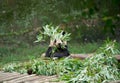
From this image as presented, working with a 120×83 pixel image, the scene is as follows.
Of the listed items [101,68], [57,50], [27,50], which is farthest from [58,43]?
[27,50]

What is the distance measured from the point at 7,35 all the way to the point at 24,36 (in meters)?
0.59

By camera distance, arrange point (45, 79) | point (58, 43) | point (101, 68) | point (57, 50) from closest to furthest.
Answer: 1. point (101, 68)
2. point (45, 79)
3. point (58, 43)
4. point (57, 50)

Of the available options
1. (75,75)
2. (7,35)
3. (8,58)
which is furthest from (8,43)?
(75,75)

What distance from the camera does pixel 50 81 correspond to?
4.57 meters

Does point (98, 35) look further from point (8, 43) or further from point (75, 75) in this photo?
point (75, 75)

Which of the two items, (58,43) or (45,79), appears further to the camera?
(58,43)

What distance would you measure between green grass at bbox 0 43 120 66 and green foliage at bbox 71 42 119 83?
18.8 feet

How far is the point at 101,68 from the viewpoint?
4660 millimetres

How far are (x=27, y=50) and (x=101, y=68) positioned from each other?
7458 millimetres

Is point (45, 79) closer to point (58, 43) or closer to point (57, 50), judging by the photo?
point (58, 43)

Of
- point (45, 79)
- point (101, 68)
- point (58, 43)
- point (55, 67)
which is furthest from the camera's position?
point (58, 43)

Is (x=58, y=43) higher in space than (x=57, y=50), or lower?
higher

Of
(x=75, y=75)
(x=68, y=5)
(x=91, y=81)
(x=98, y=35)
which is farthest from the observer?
(x=98, y=35)

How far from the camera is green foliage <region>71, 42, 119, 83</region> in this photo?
14.4ft
